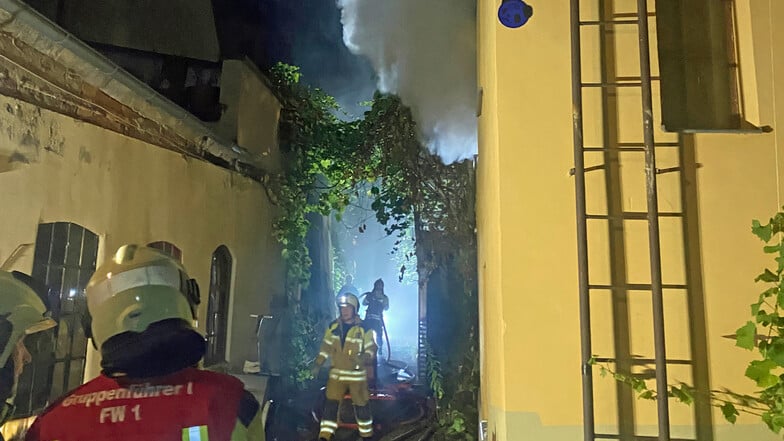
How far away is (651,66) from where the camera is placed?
8.68ft

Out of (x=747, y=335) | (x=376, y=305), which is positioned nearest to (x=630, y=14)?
(x=747, y=335)

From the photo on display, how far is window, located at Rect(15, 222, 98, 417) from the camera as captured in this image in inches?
98.2

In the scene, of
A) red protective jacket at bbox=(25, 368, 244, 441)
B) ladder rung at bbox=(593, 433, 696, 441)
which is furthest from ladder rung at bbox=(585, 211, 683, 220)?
red protective jacket at bbox=(25, 368, 244, 441)

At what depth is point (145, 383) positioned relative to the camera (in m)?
2.34

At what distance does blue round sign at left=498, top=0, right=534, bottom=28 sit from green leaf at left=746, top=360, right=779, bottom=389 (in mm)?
1671

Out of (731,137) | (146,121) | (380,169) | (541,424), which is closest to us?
(541,424)

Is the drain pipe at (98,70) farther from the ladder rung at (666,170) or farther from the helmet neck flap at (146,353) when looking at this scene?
the ladder rung at (666,170)

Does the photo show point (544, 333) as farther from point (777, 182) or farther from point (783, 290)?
point (777, 182)

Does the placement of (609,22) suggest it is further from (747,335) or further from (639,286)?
(747,335)

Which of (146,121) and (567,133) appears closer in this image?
(567,133)

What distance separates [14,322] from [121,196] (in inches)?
31.6

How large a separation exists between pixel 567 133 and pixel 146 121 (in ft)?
7.49

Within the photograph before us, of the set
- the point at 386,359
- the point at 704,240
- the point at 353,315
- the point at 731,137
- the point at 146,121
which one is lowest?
the point at 386,359

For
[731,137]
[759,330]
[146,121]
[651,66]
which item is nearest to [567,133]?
[651,66]
